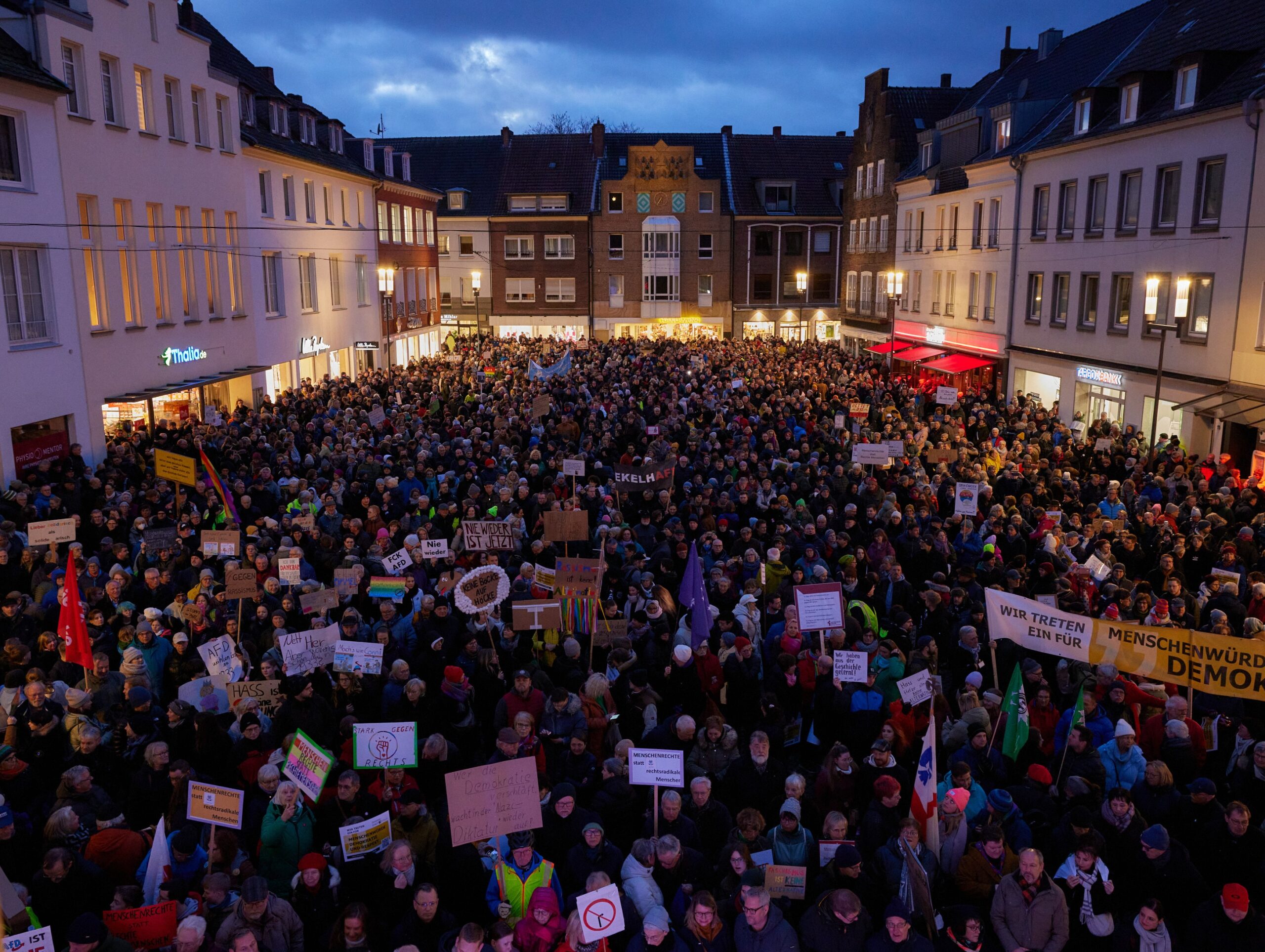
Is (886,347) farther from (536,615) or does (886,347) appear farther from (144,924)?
(144,924)

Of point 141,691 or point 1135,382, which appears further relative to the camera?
point 1135,382

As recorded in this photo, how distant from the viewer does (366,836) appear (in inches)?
269

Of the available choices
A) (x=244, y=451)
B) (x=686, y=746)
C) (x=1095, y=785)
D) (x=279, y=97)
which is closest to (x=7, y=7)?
(x=244, y=451)

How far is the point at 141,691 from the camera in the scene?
830 centimetres

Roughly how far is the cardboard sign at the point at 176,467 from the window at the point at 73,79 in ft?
36.1

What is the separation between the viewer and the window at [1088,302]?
2783 centimetres

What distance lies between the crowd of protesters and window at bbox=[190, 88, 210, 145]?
13602mm

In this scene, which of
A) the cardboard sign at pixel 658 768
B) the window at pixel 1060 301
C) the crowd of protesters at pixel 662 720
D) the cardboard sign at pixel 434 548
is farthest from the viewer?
the window at pixel 1060 301

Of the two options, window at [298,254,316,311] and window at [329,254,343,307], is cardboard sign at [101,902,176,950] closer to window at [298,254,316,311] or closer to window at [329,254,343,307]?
window at [298,254,316,311]

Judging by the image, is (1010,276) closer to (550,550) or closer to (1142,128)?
(1142,128)

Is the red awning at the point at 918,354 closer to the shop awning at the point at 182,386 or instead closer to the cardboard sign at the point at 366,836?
the shop awning at the point at 182,386

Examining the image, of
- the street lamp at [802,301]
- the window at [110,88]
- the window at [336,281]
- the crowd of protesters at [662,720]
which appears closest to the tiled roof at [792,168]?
the street lamp at [802,301]

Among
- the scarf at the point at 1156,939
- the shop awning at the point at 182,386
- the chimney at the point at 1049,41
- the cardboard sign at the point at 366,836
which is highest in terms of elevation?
the chimney at the point at 1049,41

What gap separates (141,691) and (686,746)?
4.54 meters
